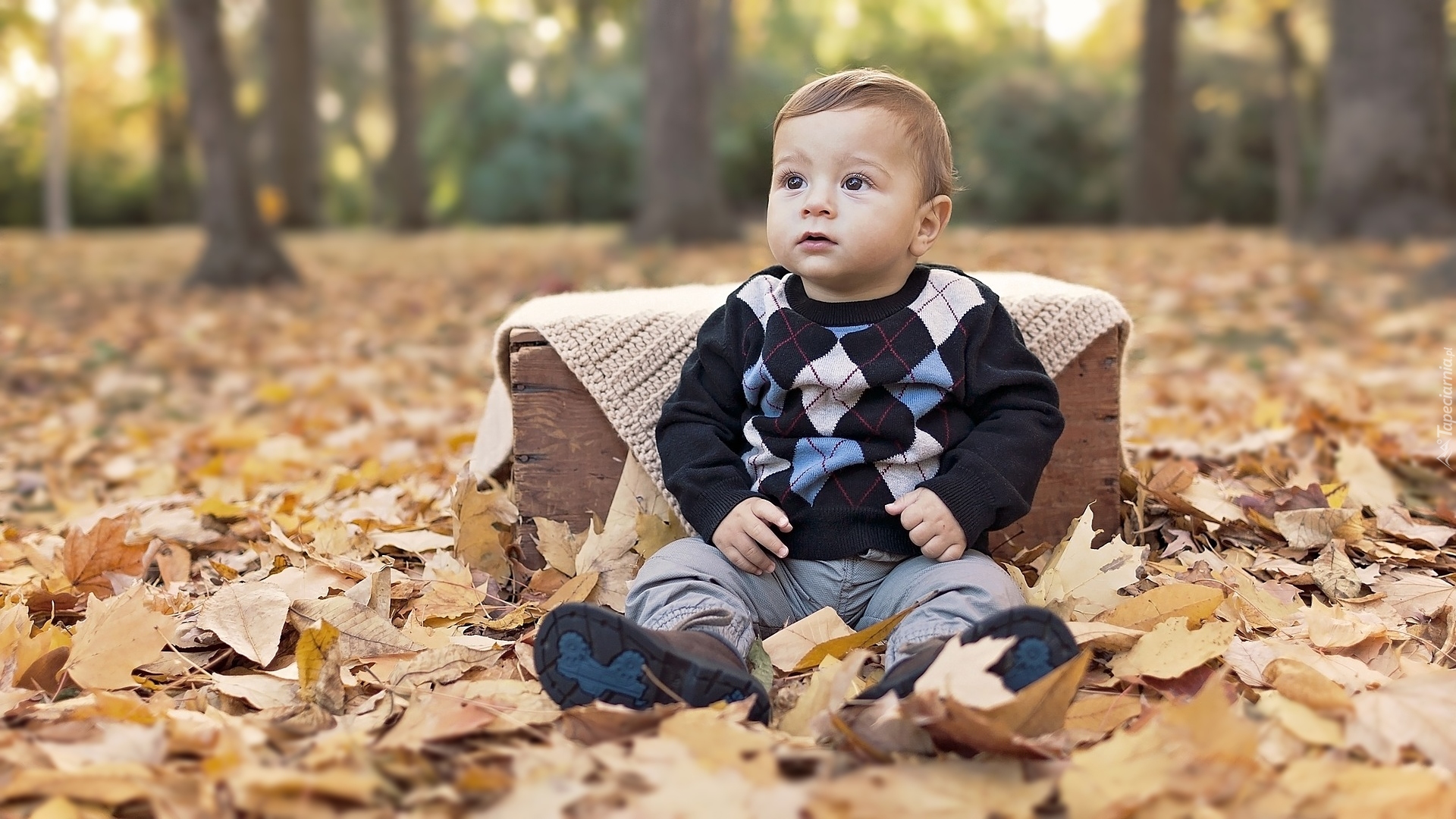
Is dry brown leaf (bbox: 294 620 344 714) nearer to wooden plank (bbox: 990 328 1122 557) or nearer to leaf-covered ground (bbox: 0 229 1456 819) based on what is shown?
leaf-covered ground (bbox: 0 229 1456 819)

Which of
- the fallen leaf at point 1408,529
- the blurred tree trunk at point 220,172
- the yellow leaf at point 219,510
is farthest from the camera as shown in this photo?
the blurred tree trunk at point 220,172

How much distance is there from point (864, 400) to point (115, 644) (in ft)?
3.86

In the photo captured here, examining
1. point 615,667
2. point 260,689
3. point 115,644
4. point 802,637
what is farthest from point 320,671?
point 802,637

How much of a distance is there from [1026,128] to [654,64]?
7614mm

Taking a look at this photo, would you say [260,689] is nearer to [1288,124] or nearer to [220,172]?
[220,172]

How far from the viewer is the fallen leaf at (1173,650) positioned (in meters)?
1.62

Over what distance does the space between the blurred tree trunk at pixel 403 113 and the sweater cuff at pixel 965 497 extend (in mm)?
12932

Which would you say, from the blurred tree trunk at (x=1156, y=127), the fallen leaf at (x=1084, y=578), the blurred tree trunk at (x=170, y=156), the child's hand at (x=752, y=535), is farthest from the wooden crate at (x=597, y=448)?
the blurred tree trunk at (x=170, y=156)

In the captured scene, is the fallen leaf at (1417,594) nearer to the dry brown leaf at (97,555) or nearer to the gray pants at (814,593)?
the gray pants at (814,593)

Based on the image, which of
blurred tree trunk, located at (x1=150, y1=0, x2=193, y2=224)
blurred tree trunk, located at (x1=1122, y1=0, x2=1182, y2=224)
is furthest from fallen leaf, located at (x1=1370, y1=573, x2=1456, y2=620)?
blurred tree trunk, located at (x1=150, y1=0, x2=193, y2=224)

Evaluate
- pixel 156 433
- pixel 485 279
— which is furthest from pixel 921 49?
pixel 156 433

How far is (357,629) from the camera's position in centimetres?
183

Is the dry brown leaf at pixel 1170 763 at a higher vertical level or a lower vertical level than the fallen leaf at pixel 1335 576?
higher

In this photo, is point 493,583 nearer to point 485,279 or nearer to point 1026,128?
point 485,279
